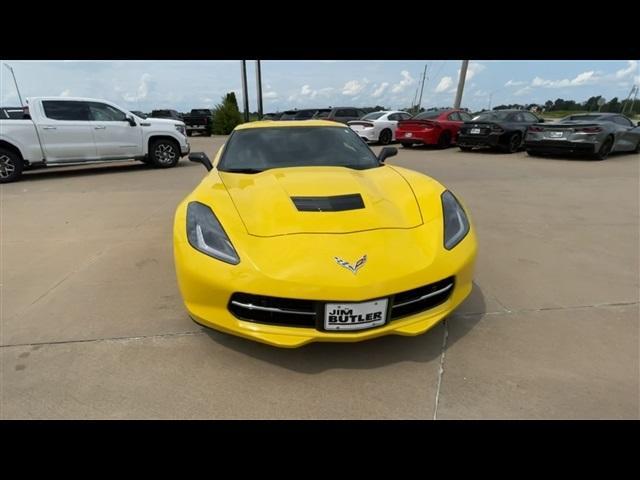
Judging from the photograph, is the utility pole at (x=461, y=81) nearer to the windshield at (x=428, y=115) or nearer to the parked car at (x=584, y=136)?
the windshield at (x=428, y=115)

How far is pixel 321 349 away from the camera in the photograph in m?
2.20

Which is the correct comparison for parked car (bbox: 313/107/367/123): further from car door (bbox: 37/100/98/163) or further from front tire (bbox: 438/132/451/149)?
car door (bbox: 37/100/98/163)

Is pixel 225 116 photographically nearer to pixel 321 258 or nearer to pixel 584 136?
pixel 584 136

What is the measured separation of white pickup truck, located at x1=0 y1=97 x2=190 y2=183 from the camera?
25.3 feet

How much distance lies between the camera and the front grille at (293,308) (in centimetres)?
184

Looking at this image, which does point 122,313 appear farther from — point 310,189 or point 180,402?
point 310,189

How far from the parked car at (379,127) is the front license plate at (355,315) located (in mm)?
13600

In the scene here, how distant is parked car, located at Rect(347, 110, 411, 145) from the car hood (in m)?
12.6

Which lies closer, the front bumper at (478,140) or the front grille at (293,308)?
the front grille at (293,308)

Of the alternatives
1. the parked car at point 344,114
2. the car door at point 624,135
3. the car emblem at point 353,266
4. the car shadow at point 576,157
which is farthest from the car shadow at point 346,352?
the parked car at point 344,114
